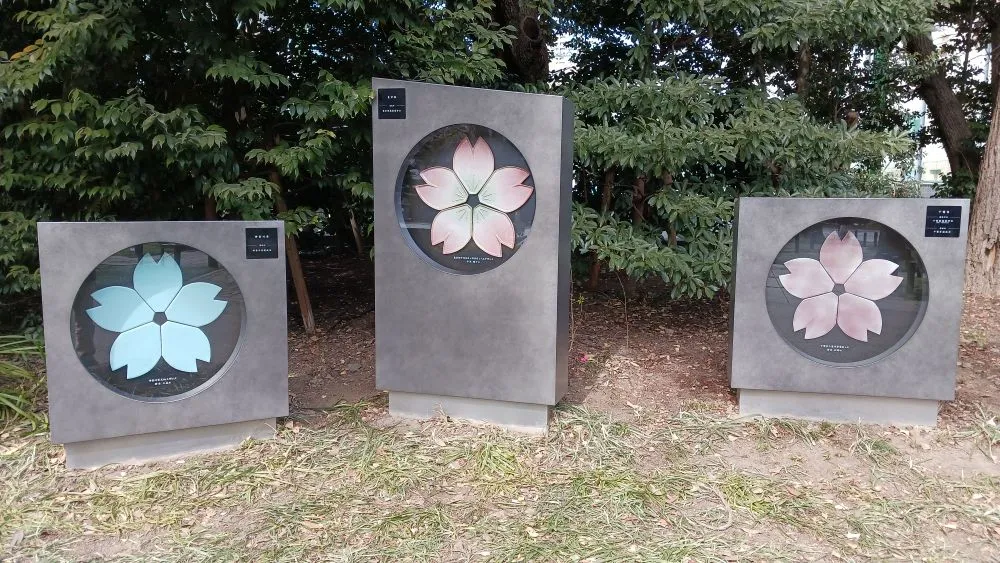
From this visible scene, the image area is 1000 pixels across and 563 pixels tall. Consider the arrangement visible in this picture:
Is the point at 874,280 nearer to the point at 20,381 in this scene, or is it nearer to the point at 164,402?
the point at 164,402

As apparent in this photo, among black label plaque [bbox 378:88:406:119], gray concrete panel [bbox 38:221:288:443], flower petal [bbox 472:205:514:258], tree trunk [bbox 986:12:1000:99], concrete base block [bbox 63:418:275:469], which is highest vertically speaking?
tree trunk [bbox 986:12:1000:99]

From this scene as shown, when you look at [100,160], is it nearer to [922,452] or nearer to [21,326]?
[21,326]

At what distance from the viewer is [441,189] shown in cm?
353

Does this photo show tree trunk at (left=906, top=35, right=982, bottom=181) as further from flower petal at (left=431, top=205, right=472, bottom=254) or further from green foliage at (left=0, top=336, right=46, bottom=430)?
green foliage at (left=0, top=336, right=46, bottom=430)

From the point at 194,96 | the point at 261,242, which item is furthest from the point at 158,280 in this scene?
the point at 194,96

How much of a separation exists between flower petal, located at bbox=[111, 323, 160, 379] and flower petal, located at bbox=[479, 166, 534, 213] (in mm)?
1652

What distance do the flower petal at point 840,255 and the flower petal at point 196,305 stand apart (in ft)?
9.81

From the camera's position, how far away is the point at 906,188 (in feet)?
24.5

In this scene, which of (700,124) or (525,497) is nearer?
(525,497)

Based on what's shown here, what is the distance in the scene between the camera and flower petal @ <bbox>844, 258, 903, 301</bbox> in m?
3.54

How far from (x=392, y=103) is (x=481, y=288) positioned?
3.36ft

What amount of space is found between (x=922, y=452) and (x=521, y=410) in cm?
196

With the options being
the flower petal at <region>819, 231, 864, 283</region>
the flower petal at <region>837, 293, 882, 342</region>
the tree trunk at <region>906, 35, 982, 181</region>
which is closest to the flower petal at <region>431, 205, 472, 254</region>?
the flower petal at <region>819, 231, 864, 283</region>

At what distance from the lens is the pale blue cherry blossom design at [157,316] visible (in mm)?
3105
